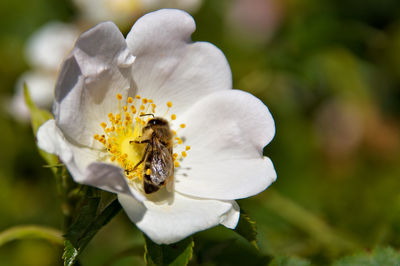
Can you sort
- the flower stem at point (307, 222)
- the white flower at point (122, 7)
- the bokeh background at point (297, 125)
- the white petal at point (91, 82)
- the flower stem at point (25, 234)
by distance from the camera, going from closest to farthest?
the white petal at point (91, 82) → the flower stem at point (25, 234) → the flower stem at point (307, 222) → the bokeh background at point (297, 125) → the white flower at point (122, 7)

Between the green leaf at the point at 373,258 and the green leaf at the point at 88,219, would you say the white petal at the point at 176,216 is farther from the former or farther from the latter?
the green leaf at the point at 373,258

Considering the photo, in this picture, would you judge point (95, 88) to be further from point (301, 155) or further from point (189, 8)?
point (301, 155)

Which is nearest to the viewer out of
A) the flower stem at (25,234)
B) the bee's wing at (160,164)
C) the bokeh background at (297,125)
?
the bee's wing at (160,164)

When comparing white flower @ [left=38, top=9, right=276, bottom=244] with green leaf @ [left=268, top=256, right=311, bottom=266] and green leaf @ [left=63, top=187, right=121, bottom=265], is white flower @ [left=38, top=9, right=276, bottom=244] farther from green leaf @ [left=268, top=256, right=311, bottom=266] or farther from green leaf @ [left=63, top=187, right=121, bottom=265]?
green leaf @ [left=268, top=256, right=311, bottom=266]

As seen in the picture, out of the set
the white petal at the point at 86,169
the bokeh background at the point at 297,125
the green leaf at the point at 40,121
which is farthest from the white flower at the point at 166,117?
the bokeh background at the point at 297,125

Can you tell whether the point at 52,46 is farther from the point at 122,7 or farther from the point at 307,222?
the point at 307,222

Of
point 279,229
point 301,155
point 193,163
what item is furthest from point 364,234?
point 193,163

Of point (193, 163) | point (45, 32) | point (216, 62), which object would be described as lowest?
point (45, 32)
